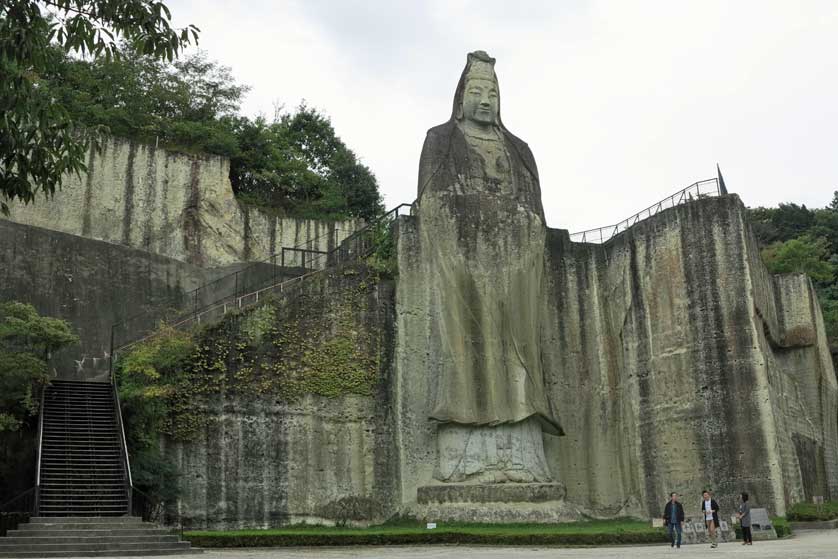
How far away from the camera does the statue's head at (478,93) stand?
25.8 m

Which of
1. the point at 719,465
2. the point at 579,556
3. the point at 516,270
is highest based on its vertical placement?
the point at 516,270

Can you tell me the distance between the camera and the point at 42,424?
18781mm

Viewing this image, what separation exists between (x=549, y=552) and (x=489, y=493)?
588 centimetres

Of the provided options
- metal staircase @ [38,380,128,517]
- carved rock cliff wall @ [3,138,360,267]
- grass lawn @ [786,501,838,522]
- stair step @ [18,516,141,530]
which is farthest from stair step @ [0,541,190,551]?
carved rock cliff wall @ [3,138,360,267]

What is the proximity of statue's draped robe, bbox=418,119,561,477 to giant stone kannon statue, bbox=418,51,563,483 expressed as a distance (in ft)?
0.08

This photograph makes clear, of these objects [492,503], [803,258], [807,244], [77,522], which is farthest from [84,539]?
[807,244]

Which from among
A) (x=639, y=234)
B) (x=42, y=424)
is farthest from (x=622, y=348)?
(x=42, y=424)

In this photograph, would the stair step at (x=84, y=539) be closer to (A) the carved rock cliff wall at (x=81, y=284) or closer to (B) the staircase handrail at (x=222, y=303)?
(B) the staircase handrail at (x=222, y=303)

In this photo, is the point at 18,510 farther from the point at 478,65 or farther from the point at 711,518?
the point at 478,65

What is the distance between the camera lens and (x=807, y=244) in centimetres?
4497

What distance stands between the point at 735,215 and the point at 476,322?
6.82m

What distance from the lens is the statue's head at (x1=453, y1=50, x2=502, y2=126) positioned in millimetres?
25828

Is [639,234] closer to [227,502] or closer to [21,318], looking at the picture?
[227,502]

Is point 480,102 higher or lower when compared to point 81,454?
higher
